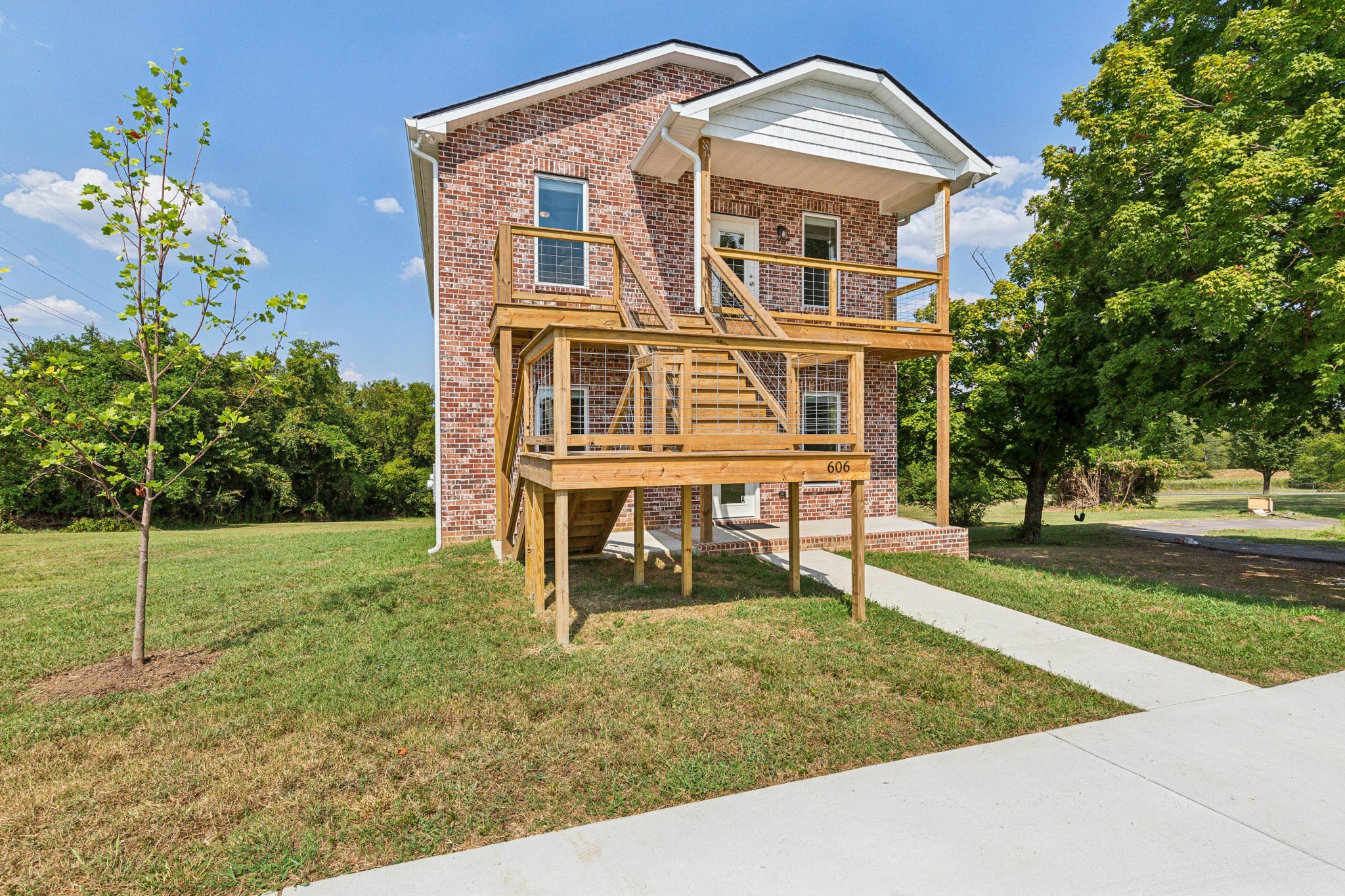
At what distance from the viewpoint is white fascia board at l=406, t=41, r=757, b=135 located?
9.53 meters

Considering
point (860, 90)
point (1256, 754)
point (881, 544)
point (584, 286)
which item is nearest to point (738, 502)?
point (881, 544)

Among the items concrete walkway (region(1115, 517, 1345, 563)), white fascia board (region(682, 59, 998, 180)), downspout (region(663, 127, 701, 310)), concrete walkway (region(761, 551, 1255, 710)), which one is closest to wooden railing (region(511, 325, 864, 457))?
downspout (region(663, 127, 701, 310))

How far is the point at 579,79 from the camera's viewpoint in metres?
10.3

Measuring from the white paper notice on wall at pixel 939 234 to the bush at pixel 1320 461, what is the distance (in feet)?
75.1

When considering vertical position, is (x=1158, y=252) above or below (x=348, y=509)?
above

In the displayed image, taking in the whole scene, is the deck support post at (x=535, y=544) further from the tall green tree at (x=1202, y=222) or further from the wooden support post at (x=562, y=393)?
the tall green tree at (x=1202, y=222)

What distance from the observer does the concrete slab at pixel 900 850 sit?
2.40 meters

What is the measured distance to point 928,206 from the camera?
1205cm

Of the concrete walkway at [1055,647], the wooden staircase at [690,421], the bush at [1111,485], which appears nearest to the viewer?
the concrete walkway at [1055,647]

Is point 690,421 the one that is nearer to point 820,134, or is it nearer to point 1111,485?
point 820,134

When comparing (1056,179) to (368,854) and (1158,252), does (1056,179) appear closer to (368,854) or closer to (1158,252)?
(1158,252)

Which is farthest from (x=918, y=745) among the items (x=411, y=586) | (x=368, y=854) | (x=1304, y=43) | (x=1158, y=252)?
(x=1304, y=43)

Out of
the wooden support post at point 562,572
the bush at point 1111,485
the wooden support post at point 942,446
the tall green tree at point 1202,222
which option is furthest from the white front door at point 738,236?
the bush at point 1111,485

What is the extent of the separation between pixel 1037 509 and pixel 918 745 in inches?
503
